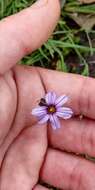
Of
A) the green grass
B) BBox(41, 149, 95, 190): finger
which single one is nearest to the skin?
BBox(41, 149, 95, 190): finger

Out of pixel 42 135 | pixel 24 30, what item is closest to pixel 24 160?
pixel 42 135

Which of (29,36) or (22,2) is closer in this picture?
(29,36)

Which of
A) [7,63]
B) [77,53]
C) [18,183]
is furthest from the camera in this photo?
[77,53]

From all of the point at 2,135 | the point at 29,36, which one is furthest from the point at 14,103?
the point at 29,36

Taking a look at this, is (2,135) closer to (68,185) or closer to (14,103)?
(14,103)

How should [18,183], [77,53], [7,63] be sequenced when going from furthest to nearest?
[77,53] → [18,183] → [7,63]

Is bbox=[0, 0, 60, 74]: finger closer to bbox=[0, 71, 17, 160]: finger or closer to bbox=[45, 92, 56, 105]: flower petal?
bbox=[0, 71, 17, 160]: finger
